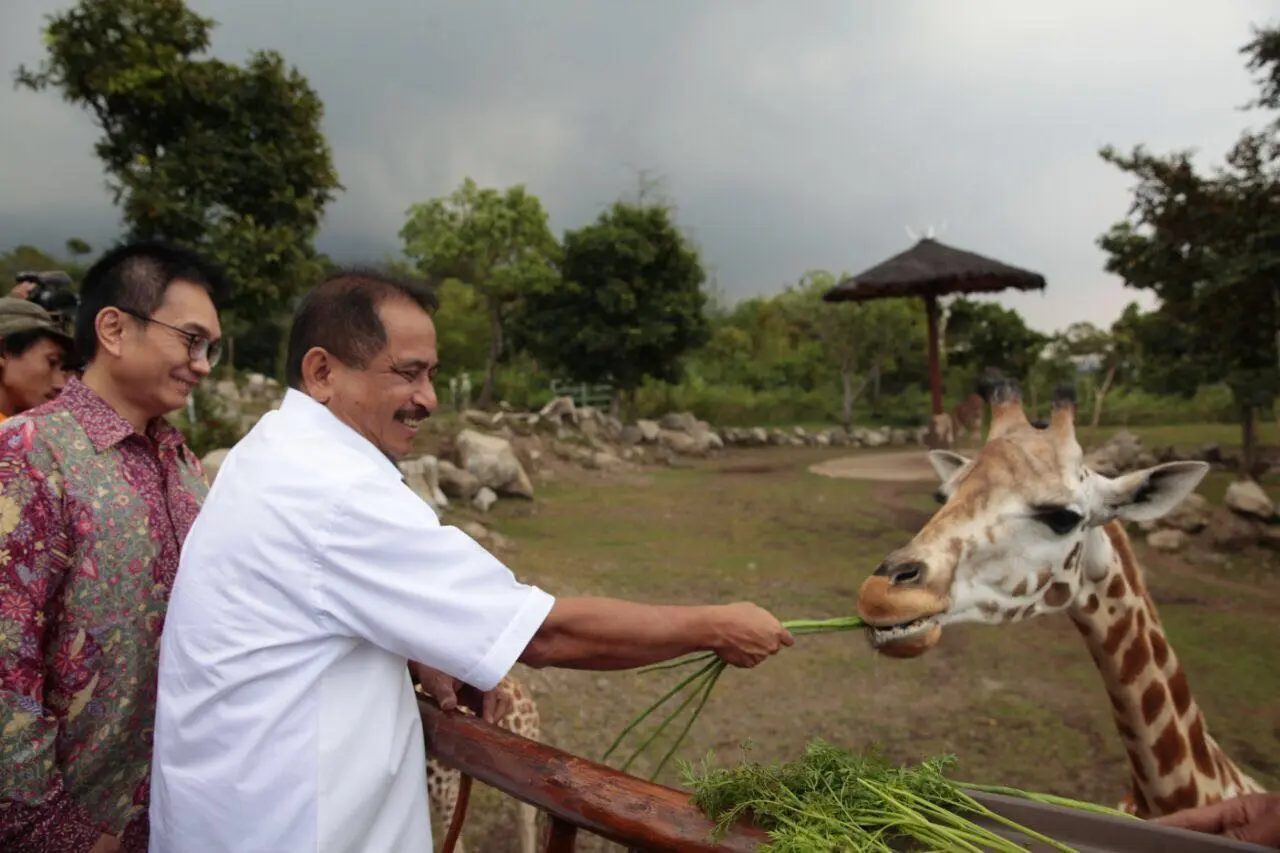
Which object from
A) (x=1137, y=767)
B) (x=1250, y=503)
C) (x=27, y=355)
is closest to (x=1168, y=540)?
(x=1250, y=503)

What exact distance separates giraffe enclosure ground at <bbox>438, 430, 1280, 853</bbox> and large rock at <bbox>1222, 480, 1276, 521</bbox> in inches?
19.7

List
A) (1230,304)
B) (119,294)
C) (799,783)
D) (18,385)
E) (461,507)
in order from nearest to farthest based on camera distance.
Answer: (799,783) → (119,294) → (18,385) → (1230,304) → (461,507)

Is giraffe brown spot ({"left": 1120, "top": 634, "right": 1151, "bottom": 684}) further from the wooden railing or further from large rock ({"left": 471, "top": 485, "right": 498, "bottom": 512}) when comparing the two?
large rock ({"left": 471, "top": 485, "right": 498, "bottom": 512})

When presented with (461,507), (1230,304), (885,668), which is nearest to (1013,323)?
(1230,304)

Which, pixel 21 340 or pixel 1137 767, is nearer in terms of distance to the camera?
pixel 21 340

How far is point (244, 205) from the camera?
1229 cm

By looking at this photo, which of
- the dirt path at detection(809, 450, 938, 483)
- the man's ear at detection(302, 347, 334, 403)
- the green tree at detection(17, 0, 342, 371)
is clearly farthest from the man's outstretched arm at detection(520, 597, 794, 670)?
the dirt path at detection(809, 450, 938, 483)

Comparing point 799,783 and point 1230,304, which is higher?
point 1230,304

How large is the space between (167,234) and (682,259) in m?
13.1

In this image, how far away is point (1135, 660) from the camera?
2.56 metres

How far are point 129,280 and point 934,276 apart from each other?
12331 millimetres

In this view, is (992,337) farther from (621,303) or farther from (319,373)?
(319,373)

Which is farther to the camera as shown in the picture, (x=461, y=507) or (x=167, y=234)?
(x=167, y=234)

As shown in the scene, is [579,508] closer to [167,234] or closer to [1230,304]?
[167,234]
